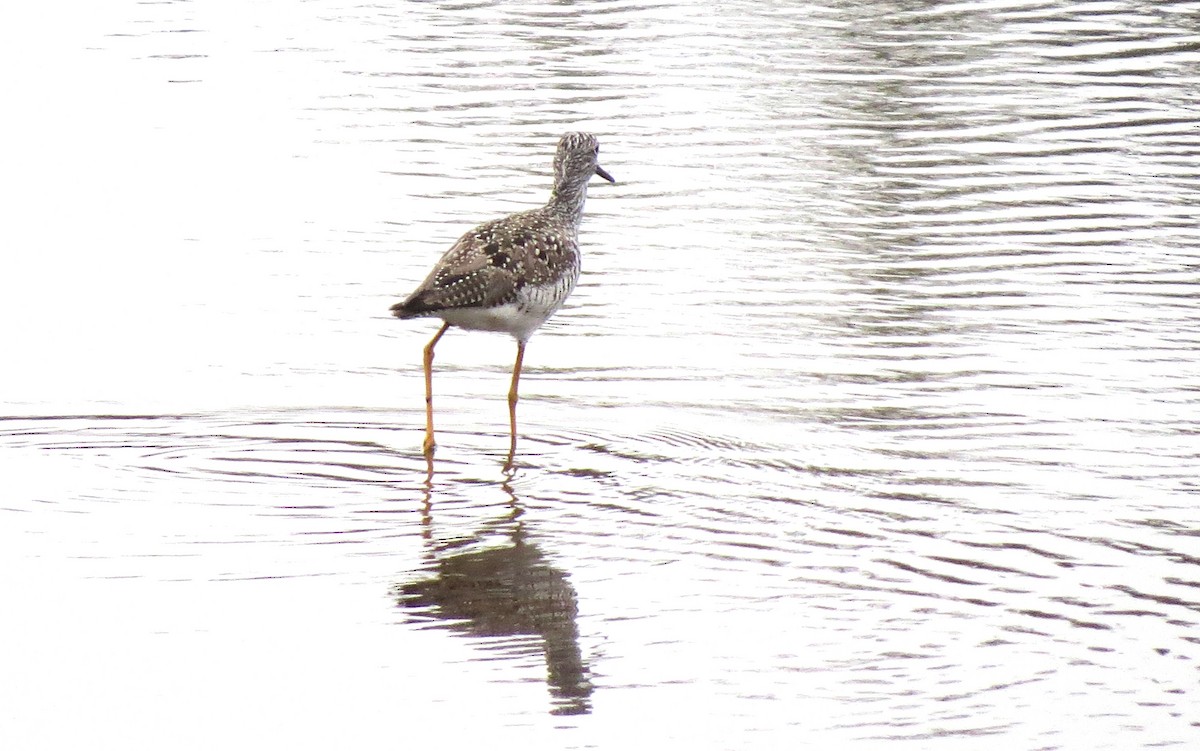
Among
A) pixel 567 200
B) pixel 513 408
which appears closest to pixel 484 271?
pixel 513 408

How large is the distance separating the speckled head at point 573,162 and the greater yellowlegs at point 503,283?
0.37 meters

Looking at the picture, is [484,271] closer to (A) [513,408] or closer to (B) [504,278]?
(B) [504,278]

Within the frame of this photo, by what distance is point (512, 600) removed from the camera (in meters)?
7.25

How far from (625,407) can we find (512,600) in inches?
104

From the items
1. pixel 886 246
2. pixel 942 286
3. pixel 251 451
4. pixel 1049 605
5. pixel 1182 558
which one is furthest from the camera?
pixel 886 246

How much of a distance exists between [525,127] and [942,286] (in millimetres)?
5067

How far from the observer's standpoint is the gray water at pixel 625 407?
6.46m

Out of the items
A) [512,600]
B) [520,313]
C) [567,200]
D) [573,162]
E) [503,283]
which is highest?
[573,162]

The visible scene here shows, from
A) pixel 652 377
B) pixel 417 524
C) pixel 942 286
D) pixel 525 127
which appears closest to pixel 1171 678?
pixel 417 524

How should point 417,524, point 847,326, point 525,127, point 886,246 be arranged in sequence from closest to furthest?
point 417,524 → point 847,326 → point 886,246 → point 525,127

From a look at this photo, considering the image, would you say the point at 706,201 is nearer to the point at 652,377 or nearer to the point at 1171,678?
the point at 652,377

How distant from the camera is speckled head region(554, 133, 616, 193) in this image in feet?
35.1

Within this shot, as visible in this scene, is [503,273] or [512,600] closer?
[512,600]

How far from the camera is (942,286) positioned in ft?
38.4
